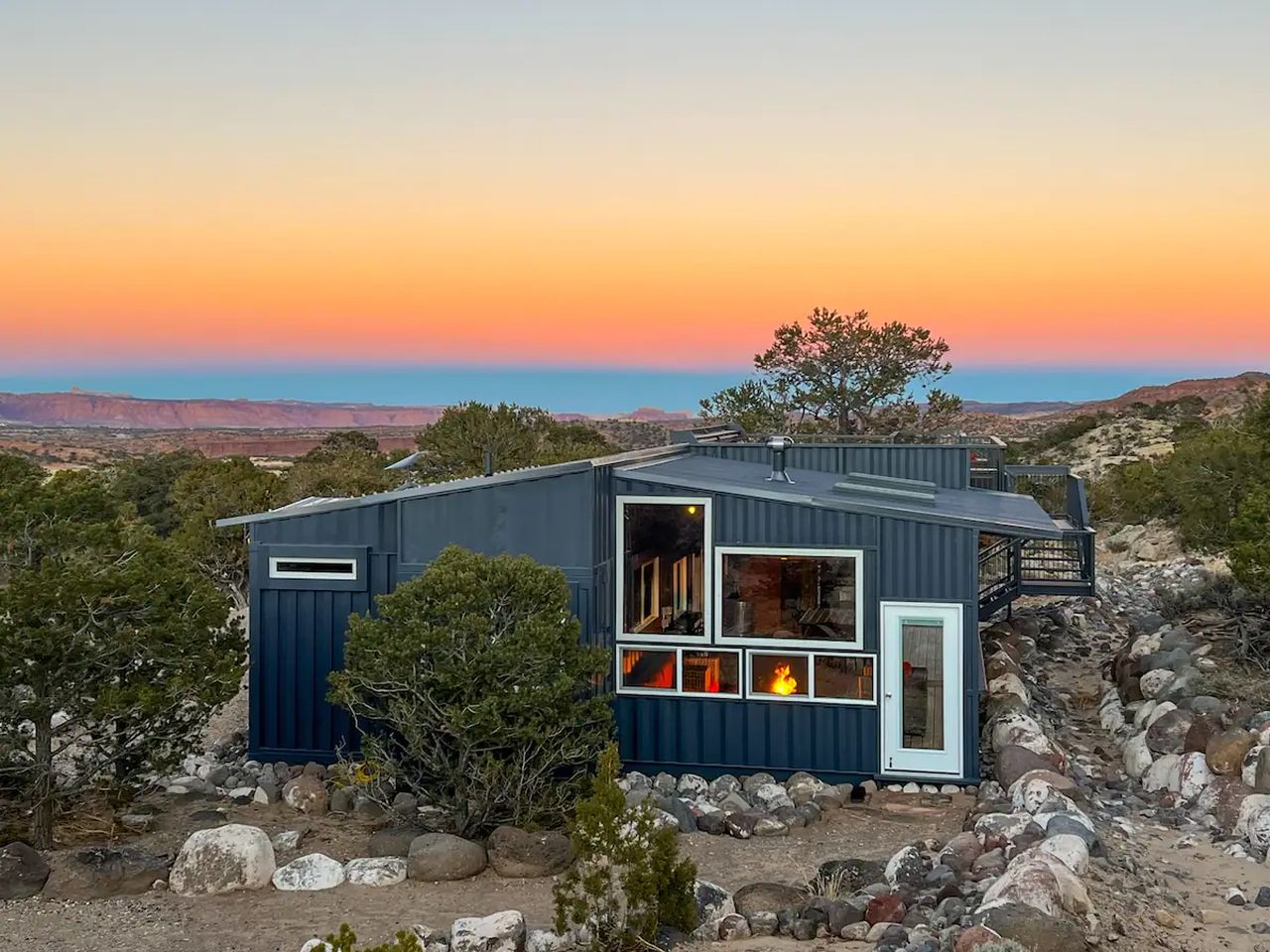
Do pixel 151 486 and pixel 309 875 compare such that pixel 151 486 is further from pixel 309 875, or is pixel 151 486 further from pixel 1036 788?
pixel 1036 788

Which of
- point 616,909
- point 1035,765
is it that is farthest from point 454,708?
point 1035,765

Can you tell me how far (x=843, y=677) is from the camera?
914 centimetres

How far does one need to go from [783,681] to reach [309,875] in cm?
Answer: 432

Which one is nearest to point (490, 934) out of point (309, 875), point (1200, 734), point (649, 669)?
point (309, 875)

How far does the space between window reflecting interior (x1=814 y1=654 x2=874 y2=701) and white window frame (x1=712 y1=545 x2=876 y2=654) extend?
0.09 metres

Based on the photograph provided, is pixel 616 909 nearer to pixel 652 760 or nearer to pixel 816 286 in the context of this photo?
pixel 652 760

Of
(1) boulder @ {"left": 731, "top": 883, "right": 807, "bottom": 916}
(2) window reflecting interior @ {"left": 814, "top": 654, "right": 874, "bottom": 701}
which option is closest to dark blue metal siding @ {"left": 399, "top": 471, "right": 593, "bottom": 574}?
(2) window reflecting interior @ {"left": 814, "top": 654, "right": 874, "bottom": 701}

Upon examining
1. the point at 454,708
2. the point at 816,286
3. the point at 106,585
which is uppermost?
the point at 816,286

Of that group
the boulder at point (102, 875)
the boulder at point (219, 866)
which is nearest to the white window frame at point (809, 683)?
the boulder at point (219, 866)

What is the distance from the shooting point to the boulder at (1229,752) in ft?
28.6

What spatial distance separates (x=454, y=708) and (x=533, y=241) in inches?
782

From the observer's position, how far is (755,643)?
925 centimetres

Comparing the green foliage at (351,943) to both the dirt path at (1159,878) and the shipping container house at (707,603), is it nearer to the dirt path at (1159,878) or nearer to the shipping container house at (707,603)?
the dirt path at (1159,878)

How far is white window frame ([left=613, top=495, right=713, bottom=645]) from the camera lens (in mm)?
9344
